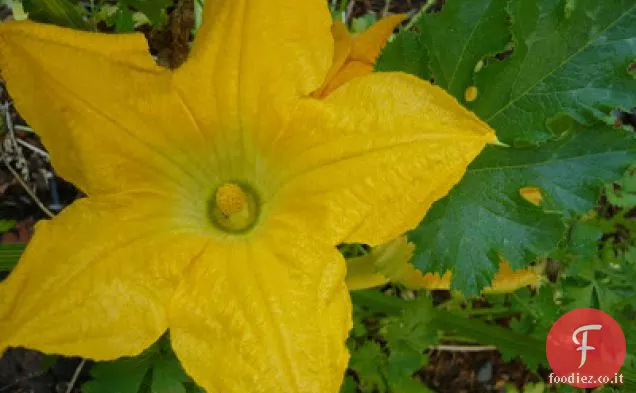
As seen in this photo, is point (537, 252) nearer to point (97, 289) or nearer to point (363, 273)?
point (363, 273)

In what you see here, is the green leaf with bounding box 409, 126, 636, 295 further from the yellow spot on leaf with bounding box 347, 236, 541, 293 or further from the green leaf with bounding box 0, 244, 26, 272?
the green leaf with bounding box 0, 244, 26, 272

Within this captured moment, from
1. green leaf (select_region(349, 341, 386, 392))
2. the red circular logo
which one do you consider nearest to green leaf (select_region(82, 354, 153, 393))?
green leaf (select_region(349, 341, 386, 392))

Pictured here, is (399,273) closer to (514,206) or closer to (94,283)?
(514,206)

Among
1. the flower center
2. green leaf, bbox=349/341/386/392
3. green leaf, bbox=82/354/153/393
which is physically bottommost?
green leaf, bbox=349/341/386/392

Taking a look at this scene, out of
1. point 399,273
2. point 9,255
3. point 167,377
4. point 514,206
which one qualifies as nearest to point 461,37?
point 514,206

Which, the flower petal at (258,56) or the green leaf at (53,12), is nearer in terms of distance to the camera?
the flower petal at (258,56)

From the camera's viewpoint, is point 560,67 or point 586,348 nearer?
point 560,67

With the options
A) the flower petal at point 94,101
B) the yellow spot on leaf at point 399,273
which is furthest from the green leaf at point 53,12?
the yellow spot on leaf at point 399,273

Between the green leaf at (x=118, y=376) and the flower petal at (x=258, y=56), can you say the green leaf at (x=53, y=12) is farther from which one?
the green leaf at (x=118, y=376)
